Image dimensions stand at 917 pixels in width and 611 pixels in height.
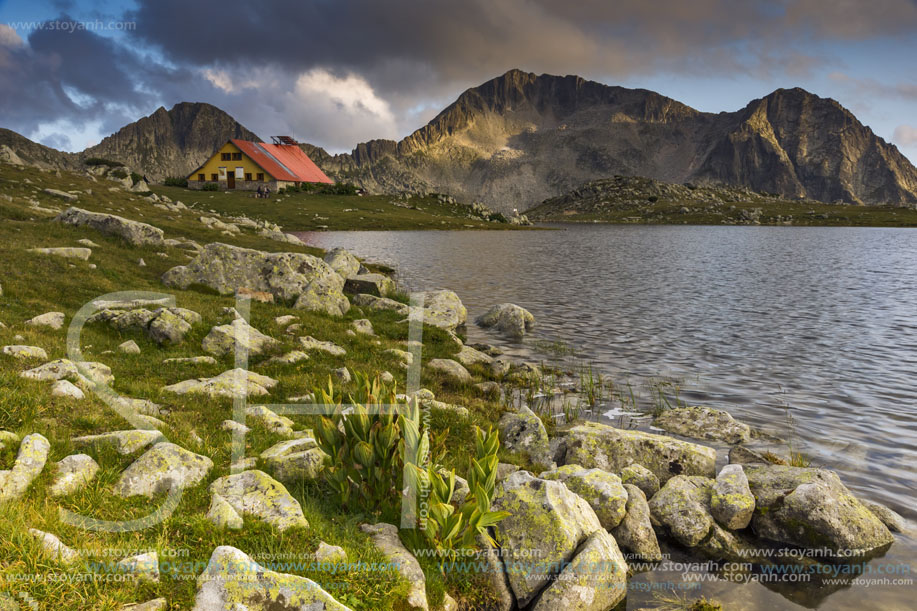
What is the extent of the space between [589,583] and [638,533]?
1903 mm

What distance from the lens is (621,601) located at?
712 cm

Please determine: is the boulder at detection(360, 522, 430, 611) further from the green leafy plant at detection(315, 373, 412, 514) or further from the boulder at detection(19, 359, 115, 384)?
the boulder at detection(19, 359, 115, 384)

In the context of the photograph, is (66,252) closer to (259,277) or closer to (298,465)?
(259,277)

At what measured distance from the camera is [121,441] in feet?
23.5

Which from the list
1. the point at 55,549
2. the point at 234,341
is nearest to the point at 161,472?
the point at 55,549

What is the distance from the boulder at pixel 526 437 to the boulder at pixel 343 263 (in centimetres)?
1946

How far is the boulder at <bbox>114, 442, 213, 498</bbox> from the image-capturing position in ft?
20.8

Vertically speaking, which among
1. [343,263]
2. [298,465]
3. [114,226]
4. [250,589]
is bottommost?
[298,465]

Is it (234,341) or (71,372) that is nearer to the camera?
(71,372)

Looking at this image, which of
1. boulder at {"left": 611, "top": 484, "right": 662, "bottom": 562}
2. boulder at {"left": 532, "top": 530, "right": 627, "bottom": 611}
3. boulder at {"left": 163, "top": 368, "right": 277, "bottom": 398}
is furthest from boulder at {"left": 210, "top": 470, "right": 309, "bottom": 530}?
boulder at {"left": 611, "top": 484, "right": 662, "bottom": 562}

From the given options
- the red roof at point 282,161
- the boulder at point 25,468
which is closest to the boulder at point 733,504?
the boulder at point 25,468

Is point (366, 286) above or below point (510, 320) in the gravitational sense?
above

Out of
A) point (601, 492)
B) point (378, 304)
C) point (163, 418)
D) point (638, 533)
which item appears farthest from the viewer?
point (378, 304)

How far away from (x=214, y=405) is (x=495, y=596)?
22.7ft
